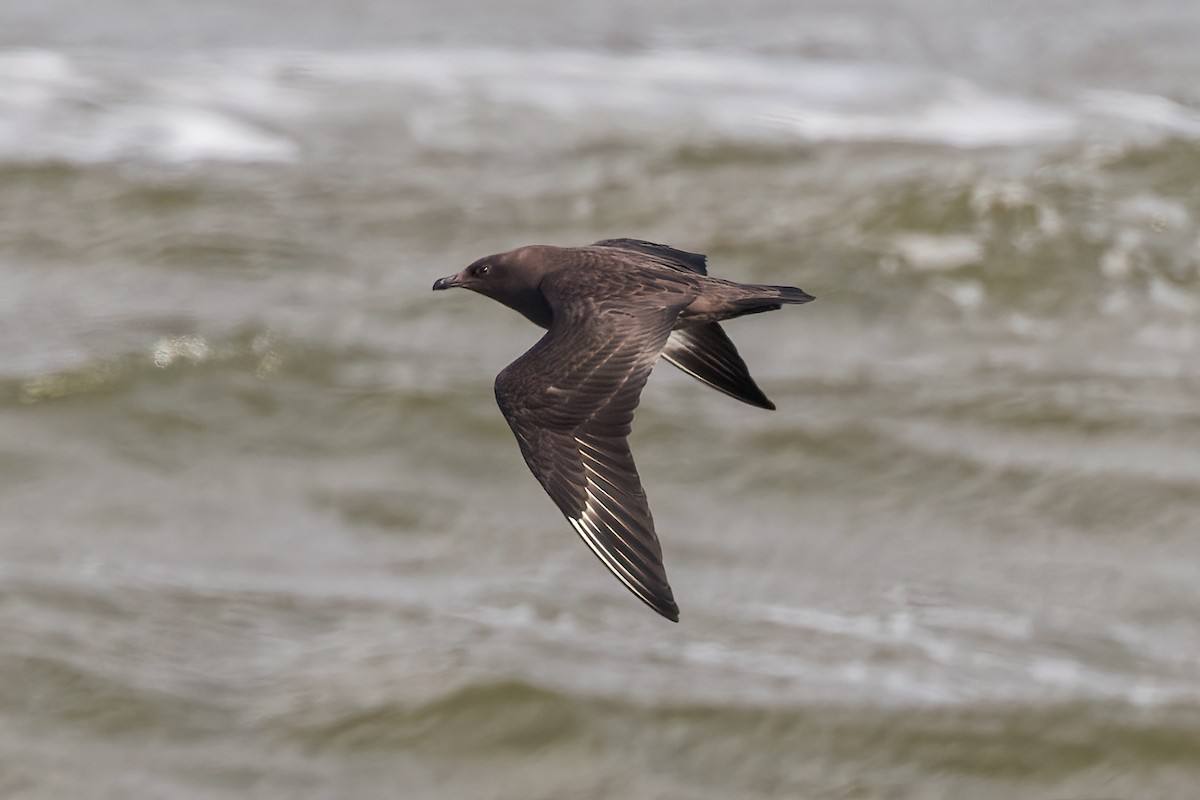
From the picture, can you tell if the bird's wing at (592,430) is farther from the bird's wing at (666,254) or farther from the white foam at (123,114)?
the white foam at (123,114)

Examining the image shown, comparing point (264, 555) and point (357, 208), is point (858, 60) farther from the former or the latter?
point (264, 555)

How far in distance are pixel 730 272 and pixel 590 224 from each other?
122 centimetres

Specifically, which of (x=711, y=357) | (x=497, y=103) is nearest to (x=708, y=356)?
(x=711, y=357)

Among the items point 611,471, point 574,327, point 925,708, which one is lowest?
point 925,708

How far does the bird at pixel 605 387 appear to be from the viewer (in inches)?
222

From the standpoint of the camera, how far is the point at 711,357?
6719 mm

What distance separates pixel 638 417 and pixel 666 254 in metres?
4.55

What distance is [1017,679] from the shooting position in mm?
9047

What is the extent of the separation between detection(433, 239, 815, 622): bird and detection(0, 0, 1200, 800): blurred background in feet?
9.75

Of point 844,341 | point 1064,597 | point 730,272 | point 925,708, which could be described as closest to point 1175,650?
point 1064,597

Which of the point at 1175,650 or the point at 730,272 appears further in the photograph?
the point at 730,272

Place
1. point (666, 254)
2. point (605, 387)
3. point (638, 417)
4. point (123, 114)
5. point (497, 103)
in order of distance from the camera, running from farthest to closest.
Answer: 1. point (497, 103)
2. point (123, 114)
3. point (638, 417)
4. point (666, 254)
5. point (605, 387)

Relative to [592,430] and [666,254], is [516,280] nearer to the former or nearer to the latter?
[666,254]

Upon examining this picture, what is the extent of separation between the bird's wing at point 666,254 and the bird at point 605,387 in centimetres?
22
